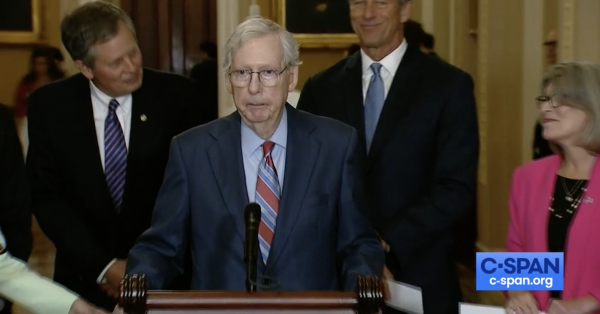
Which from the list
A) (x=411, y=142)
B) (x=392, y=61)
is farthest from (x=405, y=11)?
(x=411, y=142)

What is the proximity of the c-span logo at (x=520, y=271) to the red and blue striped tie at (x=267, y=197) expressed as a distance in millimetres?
537

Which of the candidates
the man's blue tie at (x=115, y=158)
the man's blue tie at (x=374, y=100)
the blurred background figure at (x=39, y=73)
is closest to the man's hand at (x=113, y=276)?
the man's blue tie at (x=115, y=158)

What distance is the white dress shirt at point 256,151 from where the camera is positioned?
267 centimetres

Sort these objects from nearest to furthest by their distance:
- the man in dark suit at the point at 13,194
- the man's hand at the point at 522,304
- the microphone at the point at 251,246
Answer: the microphone at the point at 251,246 → the man's hand at the point at 522,304 → the man in dark suit at the point at 13,194

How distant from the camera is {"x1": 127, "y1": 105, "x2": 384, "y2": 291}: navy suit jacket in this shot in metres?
2.60

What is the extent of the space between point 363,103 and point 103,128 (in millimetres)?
915

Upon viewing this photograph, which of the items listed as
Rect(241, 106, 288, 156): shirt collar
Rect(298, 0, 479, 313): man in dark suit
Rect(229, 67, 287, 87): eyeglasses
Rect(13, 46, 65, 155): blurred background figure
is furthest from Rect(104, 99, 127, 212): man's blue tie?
Rect(13, 46, 65, 155): blurred background figure

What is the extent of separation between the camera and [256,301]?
83.9 inches

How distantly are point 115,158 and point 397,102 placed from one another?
99cm

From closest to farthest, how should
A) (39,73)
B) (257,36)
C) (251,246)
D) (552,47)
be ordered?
1. (251,246)
2. (257,36)
3. (552,47)
4. (39,73)

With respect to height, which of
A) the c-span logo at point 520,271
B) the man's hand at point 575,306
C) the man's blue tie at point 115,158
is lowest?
the man's hand at point 575,306

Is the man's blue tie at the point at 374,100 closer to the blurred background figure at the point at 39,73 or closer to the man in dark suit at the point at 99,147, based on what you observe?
the man in dark suit at the point at 99,147

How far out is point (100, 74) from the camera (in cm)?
346

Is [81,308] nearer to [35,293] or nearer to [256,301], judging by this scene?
[35,293]
